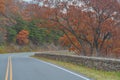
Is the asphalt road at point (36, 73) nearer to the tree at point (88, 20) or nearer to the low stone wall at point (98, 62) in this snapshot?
the low stone wall at point (98, 62)

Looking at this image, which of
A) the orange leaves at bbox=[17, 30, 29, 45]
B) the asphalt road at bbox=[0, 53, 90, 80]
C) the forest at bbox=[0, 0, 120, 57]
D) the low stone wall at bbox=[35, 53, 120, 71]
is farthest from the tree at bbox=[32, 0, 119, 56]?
the orange leaves at bbox=[17, 30, 29, 45]

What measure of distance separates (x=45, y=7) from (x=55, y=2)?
1785mm

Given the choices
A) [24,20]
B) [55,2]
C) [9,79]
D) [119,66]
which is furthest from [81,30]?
[24,20]

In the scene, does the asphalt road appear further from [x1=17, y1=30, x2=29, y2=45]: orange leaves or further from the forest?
[x1=17, y1=30, x2=29, y2=45]: orange leaves

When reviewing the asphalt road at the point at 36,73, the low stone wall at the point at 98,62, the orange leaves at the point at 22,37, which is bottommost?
the asphalt road at the point at 36,73

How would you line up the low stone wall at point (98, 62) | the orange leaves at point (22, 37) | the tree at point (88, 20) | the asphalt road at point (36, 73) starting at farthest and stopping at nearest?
the orange leaves at point (22, 37), the tree at point (88, 20), the low stone wall at point (98, 62), the asphalt road at point (36, 73)

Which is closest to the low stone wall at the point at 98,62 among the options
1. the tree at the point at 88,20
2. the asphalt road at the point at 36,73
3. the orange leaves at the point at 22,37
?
the asphalt road at the point at 36,73

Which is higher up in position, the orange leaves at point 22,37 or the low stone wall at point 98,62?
the orange leaves at point 22,37

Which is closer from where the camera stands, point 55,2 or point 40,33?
point 55,2

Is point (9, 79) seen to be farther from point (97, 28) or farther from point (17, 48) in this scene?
point (17, 48)

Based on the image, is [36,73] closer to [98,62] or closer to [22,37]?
[98,62]

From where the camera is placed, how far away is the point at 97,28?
129 ft

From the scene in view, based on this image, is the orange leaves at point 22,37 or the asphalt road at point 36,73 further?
the orange leaves at point 22,37

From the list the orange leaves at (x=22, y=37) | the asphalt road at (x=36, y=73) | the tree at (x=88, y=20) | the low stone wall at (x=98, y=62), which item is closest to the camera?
the asphalt road at (x=36, y=73)
